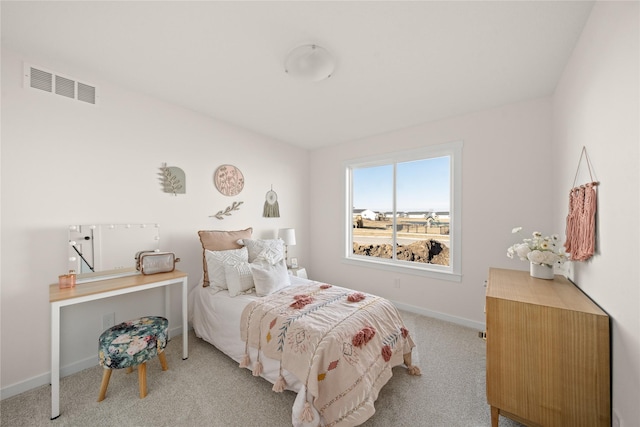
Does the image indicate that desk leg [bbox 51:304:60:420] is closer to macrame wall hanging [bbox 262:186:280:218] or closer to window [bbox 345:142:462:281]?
macrame wall hanging [bbox 262:186:280:218]

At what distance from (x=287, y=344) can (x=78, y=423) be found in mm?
1385

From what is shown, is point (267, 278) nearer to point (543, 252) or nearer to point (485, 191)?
point (543, 252)

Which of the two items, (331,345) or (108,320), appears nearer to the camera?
(331,345)

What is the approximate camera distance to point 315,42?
1675 millimetres

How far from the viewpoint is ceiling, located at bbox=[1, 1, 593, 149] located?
1.42 m

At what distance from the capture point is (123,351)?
1658mm

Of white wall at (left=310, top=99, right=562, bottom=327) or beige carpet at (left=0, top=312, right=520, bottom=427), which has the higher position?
white wall at (left=310, top=99, right=562, bottom=327)

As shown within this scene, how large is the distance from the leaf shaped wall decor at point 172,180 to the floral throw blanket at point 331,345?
1.55 m

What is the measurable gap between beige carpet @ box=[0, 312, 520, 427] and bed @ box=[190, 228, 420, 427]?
0.14 m

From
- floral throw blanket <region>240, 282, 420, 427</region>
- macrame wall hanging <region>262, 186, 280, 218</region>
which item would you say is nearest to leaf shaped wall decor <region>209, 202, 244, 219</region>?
macrame wall hanging <region>262, 186, 280, 218</region>

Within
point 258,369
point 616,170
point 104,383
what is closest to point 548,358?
point 616,170

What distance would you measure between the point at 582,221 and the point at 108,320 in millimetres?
3719

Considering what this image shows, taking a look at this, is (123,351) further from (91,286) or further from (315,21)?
(315,21)

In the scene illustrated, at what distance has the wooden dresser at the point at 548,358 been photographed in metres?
1.16
